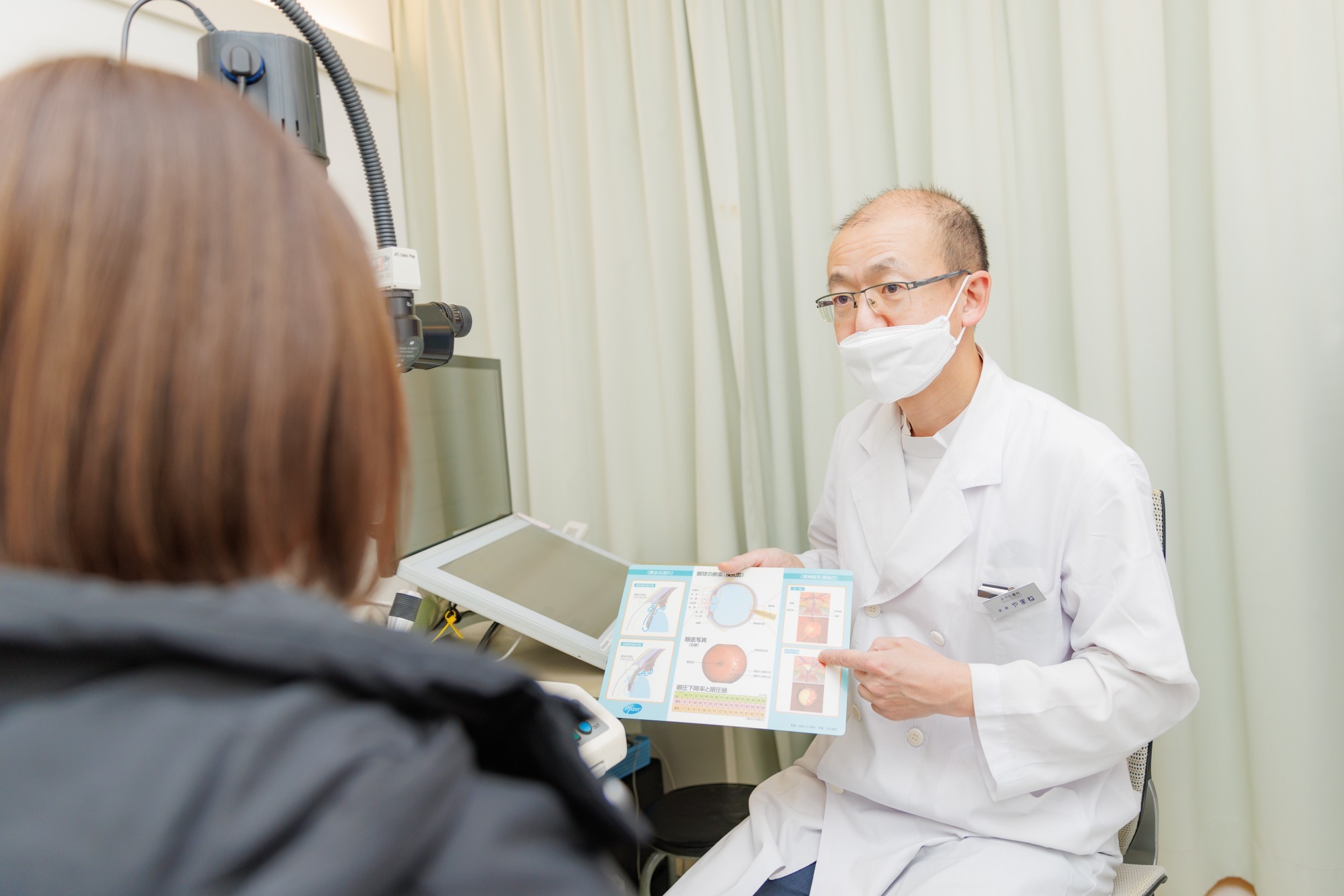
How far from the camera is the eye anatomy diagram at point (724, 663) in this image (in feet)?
4.08

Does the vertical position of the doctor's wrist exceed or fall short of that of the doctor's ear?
it falls short

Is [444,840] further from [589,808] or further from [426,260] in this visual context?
[426,260]

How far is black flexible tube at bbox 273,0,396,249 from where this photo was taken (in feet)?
4.10

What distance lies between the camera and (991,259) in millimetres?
1763

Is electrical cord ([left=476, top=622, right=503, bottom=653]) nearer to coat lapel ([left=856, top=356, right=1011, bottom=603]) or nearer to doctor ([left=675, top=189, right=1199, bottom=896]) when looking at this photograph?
doctor ([left=675, top=189, right=1199, bottom=896])

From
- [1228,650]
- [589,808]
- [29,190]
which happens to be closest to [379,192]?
[29,190]

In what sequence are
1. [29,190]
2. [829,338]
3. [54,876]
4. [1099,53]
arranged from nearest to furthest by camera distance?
[54,876] → [29,190] → [1099,53] → [829,338]

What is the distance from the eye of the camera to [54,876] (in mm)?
340

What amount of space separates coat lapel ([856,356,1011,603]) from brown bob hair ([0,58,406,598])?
3.29ft

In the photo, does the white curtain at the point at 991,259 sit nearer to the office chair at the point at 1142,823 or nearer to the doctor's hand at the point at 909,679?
the office chair at the point at 1142,823

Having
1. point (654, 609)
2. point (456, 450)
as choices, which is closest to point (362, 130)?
point (456, 450)

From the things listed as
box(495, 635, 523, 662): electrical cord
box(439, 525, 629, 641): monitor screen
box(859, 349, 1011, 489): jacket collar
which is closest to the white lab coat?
box(859, 349, 1011, 489): jacket collar

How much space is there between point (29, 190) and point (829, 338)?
1.69 metres

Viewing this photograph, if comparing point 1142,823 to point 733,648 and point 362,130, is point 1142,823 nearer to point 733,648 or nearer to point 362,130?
point 733,648
